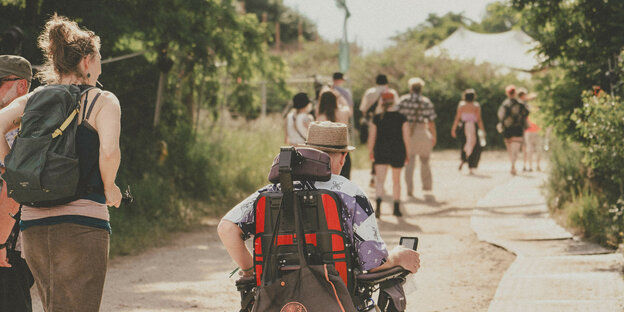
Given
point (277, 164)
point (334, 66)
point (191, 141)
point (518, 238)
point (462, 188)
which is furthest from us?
point (334, 66)

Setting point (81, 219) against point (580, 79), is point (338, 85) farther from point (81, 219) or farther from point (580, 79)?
point (81, 219)

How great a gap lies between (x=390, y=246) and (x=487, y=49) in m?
27.5

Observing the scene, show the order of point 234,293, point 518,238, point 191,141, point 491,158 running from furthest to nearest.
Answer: point 491,158 → point 191,141 → point 518,238 → point 234,293

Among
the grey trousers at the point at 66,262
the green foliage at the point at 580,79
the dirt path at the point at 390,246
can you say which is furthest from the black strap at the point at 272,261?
the green foliage at the point at 580,79

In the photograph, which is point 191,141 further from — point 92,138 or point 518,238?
point 92,138

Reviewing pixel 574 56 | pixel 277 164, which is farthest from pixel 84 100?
pixel 574 56

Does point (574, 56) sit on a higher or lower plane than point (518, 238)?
higher

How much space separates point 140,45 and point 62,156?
27.4 feet

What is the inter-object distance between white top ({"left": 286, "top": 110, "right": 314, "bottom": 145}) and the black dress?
1.53 m

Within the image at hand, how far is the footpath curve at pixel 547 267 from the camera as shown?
611 cm

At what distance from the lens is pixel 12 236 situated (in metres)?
4.23

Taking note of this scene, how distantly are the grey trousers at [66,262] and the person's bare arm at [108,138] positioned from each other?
0.68ft

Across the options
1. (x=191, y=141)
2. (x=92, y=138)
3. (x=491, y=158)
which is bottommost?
(x=491, y=158)

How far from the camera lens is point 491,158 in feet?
79.6
